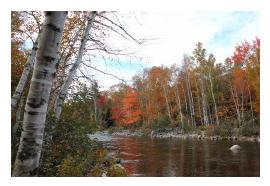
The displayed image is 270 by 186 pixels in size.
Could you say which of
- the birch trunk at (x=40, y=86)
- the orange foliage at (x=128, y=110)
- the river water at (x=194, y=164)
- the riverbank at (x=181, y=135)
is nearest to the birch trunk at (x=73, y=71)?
the river water at (x=194, y=164)

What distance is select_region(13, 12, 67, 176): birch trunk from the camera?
10.00 feet

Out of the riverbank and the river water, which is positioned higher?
the river water

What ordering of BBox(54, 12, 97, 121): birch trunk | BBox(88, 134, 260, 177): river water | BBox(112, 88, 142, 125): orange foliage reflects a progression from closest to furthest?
BBox(54, 12, 97, 121): birch trunk < BBox(88, 134, 260, 177): river water < BBox(112, 88, 142, 125): orange foliage

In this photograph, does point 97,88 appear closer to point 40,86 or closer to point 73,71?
point 73,71

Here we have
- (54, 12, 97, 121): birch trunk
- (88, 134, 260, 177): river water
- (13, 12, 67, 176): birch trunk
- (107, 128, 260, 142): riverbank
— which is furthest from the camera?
(107, 128, 260, 142): riverbank

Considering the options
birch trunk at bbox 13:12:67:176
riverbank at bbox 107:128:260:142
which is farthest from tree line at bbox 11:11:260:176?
riverbank at bbox 107:128:260:142

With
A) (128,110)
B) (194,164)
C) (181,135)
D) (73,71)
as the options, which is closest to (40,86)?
(73,71)

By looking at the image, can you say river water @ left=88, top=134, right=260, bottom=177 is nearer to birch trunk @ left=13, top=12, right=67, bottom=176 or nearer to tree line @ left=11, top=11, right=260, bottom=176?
tree line @ left=11, top=11, right=260, bottom=176

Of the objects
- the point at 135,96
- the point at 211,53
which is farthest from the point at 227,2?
the point at 135,96

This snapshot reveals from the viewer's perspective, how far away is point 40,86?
306 cm

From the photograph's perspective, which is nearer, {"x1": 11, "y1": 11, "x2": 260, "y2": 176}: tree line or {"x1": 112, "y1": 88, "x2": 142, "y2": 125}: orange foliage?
{"x1": 11, "y1": 11, "x2": 260, "y2": 176}: tree line

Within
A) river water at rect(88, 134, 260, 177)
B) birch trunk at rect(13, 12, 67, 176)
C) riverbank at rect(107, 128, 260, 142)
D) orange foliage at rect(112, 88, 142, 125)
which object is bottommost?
riverbank at rect(107, 128, 260, 142)
